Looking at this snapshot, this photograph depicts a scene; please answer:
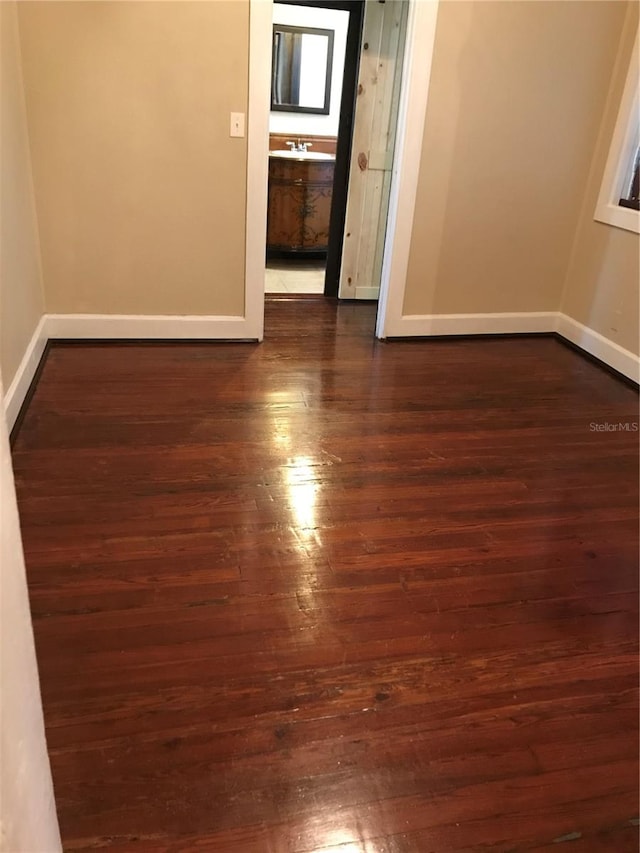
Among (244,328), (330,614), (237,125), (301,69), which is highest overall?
(301,69)

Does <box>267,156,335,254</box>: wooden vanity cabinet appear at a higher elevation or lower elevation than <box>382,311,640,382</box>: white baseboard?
higher

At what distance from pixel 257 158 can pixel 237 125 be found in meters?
0.18

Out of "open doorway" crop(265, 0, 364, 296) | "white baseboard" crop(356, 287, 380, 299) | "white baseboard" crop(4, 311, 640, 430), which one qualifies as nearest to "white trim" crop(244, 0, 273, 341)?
"white baseboard" crop(4, 311, 640, 430)

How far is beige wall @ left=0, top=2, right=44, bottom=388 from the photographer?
2.76m

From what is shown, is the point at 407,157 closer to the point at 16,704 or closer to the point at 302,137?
the point at 302,137

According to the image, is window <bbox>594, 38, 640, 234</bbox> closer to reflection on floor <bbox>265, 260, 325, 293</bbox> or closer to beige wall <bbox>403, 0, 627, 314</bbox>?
beige wall <bbox>403, 0, 627, 314</bbox>

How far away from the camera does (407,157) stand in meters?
3.67

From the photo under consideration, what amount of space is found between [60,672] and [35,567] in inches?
17.1

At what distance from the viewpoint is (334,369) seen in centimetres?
361

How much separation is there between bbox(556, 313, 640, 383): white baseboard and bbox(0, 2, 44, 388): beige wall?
3.06 meters

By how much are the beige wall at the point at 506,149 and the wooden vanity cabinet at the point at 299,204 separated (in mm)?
1831

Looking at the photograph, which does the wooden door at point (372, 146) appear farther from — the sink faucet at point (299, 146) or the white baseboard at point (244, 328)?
the sink faucet at point (299, 146)

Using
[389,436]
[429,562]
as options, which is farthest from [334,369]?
[429,562]

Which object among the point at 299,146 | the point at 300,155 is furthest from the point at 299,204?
the point at 299,146
